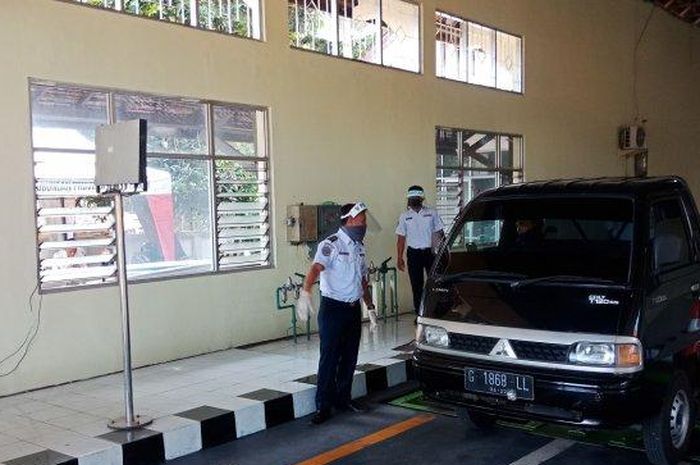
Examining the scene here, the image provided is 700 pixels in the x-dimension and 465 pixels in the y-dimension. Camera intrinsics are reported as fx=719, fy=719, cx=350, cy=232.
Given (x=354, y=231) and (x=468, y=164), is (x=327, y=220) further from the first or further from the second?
(x=468, y=164)

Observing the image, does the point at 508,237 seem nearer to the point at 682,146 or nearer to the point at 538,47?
the point at 538,47

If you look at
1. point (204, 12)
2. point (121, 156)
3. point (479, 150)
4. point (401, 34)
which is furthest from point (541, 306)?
point (479, 150)

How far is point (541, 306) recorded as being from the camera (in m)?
4.36

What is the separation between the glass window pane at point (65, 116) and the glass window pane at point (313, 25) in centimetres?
262

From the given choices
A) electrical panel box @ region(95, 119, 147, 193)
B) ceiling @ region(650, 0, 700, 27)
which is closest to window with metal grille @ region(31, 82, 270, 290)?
electrical panel box @ region(95, 119, 147, 193)

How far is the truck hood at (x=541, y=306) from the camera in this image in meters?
4.15

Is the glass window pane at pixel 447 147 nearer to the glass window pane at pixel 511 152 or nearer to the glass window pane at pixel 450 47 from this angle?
the glass window pane at pixel 450 47

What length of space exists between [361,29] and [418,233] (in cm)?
290

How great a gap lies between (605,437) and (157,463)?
3.12 metres

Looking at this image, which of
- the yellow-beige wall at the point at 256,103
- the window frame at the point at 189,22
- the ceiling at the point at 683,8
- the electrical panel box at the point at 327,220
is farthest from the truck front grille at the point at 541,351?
the ceiling at the point at 683,8

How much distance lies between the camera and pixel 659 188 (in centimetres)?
483

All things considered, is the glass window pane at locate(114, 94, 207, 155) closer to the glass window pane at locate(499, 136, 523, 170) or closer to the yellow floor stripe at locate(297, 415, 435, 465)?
the yellow floor stripe at locate(297, 415, 435, 465)

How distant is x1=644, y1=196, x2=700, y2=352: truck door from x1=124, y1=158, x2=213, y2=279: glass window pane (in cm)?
467

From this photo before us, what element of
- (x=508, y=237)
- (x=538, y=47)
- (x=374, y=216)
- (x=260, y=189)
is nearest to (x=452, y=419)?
(x=508, y=237)
